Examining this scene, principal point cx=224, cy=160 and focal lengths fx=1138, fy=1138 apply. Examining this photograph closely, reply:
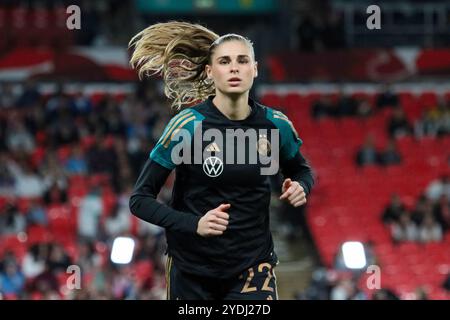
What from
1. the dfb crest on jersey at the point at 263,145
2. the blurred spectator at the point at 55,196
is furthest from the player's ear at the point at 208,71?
the blurred spectator at the point at 55,196

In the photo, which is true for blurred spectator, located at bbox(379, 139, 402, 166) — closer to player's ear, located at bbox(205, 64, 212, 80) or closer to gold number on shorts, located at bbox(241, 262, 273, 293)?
player's ear, located at bbox(205, 64, 212, 80)

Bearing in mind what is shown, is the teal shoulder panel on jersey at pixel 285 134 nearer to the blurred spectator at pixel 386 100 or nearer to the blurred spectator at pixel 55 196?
the blurred spectator at pixel 55 196

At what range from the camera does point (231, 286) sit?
5.33 metres

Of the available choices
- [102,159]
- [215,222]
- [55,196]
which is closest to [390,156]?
[102,159]

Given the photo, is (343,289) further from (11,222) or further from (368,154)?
(368,154)

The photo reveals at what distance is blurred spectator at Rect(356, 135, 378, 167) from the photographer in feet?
61.3

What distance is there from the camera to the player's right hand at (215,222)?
4945mm

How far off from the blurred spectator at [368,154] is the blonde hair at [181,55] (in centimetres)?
1284

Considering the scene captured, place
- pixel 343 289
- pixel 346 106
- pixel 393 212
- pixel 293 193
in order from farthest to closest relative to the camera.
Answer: pixel 346 106, pixel 393 212, pixel 343 289, pixel 293 193

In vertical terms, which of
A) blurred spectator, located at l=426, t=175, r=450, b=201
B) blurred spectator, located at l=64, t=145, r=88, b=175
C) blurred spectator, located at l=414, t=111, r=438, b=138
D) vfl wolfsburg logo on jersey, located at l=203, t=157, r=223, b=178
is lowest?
blurred spectator, located at l=426, t=175, r=450, b=201

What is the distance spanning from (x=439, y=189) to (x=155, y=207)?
42.1 ft

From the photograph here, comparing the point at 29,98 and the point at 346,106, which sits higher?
the point at 29,98

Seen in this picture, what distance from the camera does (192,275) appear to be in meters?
5.35

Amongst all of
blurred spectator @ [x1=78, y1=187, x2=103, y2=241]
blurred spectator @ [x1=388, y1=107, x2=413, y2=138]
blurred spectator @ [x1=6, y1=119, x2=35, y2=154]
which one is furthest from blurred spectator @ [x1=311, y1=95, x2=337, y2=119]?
blurred spectator @ [x1=78, y1=187, x2=103, y2=241]
